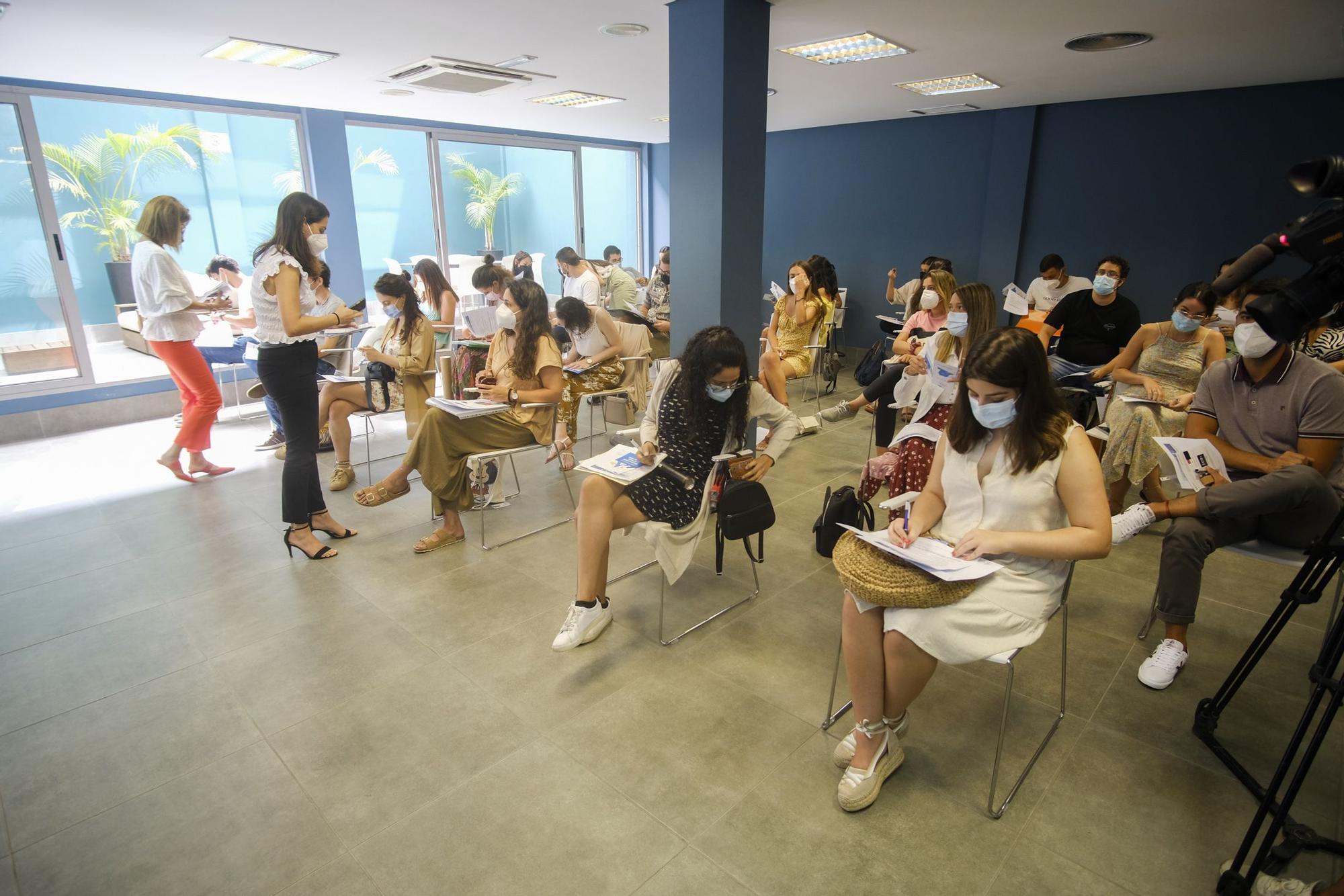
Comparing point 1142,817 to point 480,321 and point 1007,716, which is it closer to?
point 1007,716

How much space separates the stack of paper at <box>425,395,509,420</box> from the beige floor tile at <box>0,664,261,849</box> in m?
1.57

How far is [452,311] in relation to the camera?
5.79 m

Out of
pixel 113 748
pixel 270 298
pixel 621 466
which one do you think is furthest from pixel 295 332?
pixel 113 748

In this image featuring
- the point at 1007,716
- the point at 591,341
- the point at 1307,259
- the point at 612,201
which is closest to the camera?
the point at 1307,259

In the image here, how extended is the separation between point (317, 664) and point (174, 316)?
321 centimetres

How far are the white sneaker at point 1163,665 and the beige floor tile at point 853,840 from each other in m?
1.04

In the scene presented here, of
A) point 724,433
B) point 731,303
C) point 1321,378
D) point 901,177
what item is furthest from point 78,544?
point 901,177

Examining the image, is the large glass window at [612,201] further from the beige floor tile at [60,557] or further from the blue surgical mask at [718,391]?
the blue surgical mask at [718,391]

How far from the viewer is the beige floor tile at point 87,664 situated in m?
2.57

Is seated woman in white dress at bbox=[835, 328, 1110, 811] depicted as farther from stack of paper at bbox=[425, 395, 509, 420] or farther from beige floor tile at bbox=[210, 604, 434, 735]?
stack of paper at bbox=[425, 395, 509, 420]

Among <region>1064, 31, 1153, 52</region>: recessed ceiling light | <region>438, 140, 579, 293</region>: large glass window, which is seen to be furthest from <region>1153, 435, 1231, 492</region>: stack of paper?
<region>438, 140, 579, 293</region>: large glass window

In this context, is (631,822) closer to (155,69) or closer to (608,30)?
(608,30)

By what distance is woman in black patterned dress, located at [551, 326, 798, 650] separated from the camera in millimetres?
2820

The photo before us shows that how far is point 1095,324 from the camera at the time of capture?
4629 millimetres
